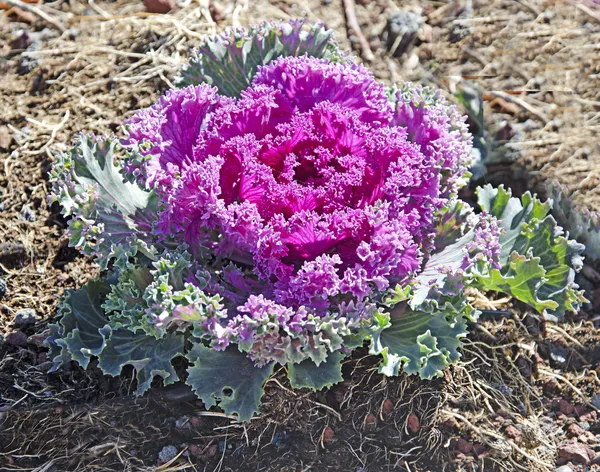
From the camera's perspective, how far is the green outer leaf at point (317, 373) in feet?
11.4

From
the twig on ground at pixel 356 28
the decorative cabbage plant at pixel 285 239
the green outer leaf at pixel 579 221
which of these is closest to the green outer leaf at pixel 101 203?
the decorative cabbage plant at pixel 285 239

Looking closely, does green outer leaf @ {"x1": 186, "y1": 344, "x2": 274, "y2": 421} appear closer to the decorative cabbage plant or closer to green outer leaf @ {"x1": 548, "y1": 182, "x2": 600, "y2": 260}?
the decorative cabbage plant

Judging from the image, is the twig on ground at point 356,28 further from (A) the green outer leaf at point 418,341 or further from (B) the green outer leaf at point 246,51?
(A) the green outer leaf at point 418,341

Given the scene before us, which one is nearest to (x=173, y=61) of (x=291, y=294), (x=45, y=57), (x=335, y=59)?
(x=45, y=57)

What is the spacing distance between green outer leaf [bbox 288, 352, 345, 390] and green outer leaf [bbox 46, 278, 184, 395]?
22.8 inches

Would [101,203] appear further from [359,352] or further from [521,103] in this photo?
[521,103]

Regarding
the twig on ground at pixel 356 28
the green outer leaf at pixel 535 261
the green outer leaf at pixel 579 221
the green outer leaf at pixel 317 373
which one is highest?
the twig on ground at pixel 356 28

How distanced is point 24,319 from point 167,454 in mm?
1193

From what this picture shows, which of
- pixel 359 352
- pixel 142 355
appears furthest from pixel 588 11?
pixel 142 355

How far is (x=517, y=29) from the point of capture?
6.02 m

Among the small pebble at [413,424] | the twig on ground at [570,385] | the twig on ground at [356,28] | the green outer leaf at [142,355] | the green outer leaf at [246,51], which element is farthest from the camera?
the twig on ground at [356,28]

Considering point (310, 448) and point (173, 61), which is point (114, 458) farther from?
point (173, 61)

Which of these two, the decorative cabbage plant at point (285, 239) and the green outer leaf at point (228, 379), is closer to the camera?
the decorative cabbage plant at point (285, 239)

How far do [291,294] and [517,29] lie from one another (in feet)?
12.2
